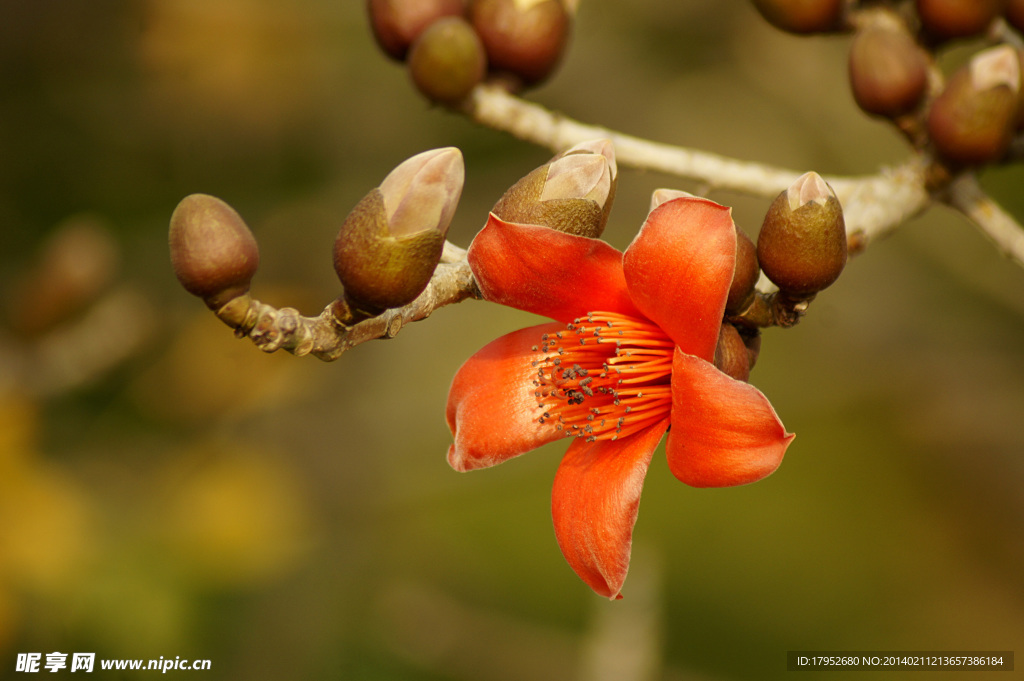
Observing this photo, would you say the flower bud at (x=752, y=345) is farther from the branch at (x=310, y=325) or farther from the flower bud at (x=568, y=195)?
the branch at (x=310, y=325)

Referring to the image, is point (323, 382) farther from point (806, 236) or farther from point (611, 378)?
point (806, 236)

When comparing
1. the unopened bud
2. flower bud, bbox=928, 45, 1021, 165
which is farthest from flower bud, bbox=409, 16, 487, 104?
the unopened bud

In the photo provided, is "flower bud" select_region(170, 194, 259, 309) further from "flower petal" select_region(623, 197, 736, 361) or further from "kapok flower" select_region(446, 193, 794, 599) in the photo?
"flower petal" select_region(623, 197, 736, 361)

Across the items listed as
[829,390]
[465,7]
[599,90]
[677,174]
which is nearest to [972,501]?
[829,390]

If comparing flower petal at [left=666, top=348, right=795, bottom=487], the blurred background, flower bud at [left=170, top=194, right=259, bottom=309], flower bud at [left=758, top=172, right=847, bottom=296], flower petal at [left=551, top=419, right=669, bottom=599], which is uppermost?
flower bud at [left=758, top=172, right=847, bottom=296]

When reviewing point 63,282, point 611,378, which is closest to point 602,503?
point 611,378

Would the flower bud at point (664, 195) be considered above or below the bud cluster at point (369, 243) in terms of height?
above

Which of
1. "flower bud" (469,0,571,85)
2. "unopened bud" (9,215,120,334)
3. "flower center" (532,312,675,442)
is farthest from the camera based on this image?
"unopened bud" (9,215,120,334)

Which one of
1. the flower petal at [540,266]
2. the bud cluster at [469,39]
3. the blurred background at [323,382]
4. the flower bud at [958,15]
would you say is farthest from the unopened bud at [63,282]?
the flower bud at [958,15]
